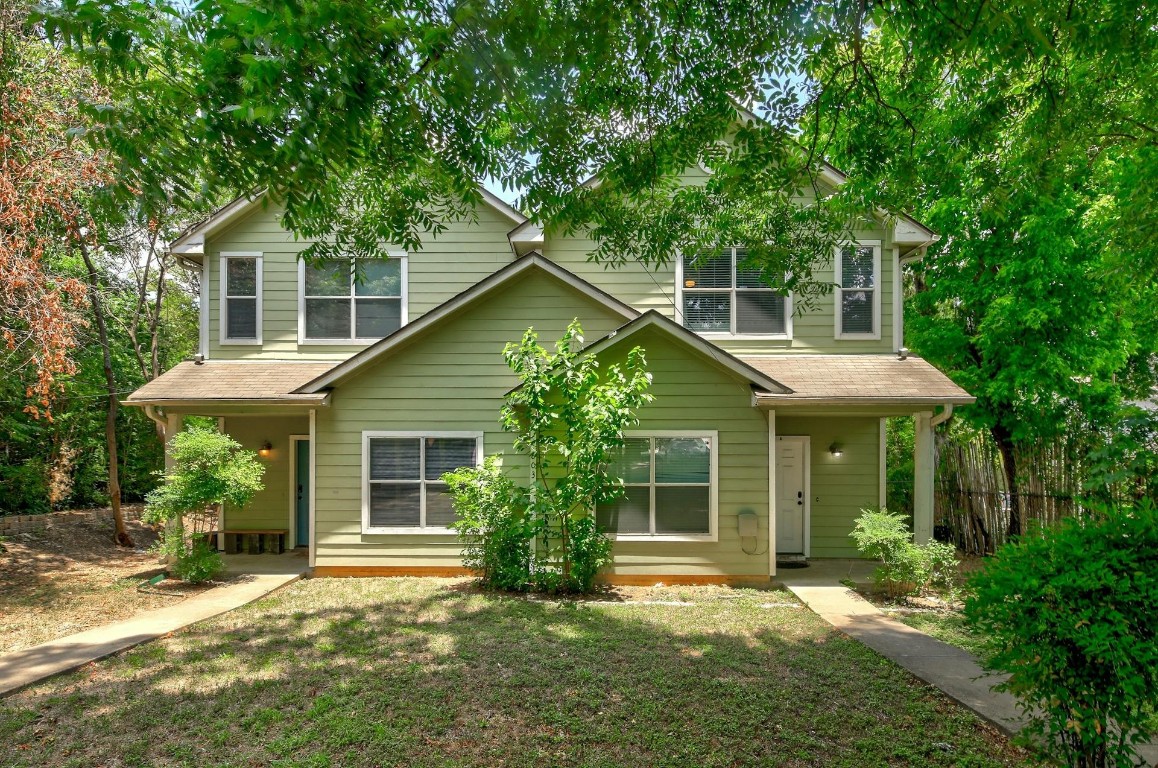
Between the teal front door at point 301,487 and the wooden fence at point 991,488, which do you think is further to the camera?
the teal front door at point 301,487

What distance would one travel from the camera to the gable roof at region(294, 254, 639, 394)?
911 centimetres

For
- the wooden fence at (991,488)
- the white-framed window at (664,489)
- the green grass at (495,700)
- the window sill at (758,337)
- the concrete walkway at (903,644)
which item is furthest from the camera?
A: the window sill at (758,337)

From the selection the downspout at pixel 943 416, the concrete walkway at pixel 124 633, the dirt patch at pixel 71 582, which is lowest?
the dirt patch at pixel 71 582

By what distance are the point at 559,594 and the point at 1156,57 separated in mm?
8754

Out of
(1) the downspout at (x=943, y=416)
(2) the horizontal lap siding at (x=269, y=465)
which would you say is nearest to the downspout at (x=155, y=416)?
(2) the horizontal lap siding at (x=269, y=465)

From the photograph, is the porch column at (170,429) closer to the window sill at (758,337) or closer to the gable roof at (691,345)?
the gable roof at (691,345)

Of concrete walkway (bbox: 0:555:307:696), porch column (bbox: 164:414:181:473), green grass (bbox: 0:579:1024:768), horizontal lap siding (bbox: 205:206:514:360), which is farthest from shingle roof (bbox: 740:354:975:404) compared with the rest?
porch column (bbox: 164:414:181:473)

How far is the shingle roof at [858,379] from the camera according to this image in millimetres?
8891

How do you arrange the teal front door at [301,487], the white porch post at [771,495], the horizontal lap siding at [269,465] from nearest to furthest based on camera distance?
the white porch post at [771,495] → the horizontal lap siding at [269,465] → the teal front door at [301,487]

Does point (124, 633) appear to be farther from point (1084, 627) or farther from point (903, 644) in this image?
point (1084, 627)

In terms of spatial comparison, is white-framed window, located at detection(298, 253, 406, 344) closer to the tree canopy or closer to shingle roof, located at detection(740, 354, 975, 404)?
the tree canopy

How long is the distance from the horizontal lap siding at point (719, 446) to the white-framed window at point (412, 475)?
2.74m

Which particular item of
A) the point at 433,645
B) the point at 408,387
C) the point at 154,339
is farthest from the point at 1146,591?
the point at 154,339

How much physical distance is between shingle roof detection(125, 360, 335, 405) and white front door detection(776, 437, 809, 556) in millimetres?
7754
